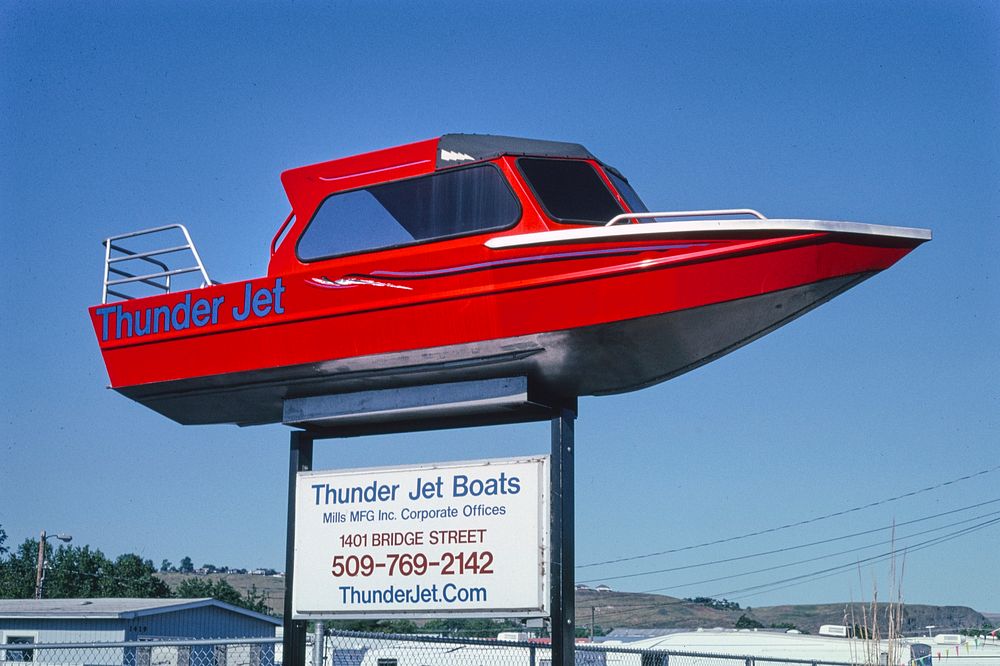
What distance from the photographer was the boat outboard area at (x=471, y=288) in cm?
955

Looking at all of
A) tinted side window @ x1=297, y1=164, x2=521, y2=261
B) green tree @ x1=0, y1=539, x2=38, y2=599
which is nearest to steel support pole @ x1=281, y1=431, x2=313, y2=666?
tinted side window @ x1=297, y1=164, x2=521, y2=261

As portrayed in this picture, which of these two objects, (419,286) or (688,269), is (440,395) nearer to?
(419,286)

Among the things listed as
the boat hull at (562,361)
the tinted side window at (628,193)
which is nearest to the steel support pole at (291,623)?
the boat hull at (562,361)

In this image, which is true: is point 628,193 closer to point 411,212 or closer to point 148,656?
point 411,212

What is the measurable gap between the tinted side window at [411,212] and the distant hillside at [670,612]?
13415cm

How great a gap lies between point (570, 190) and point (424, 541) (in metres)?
3.64

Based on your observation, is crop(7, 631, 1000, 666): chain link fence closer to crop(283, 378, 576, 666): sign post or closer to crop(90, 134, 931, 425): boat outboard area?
crop(283, 378, 576, 666): sign post

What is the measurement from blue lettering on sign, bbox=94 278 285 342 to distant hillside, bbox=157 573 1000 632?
435 ft

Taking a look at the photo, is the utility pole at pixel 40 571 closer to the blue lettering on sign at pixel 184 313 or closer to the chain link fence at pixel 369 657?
the chain link fence at pixel 369 657

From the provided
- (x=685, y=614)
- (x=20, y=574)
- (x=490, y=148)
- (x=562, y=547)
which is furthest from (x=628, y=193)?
(x=685, y=614)

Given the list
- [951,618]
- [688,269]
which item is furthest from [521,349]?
[951,618]

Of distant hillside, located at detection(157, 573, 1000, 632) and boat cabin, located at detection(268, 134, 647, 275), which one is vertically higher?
boat cabin, located at detection(268, 134, 647, 275)

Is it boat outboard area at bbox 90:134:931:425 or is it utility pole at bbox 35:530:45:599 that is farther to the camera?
utility pole at bbox 35:530:45:599

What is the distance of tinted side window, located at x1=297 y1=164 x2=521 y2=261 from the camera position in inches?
416
